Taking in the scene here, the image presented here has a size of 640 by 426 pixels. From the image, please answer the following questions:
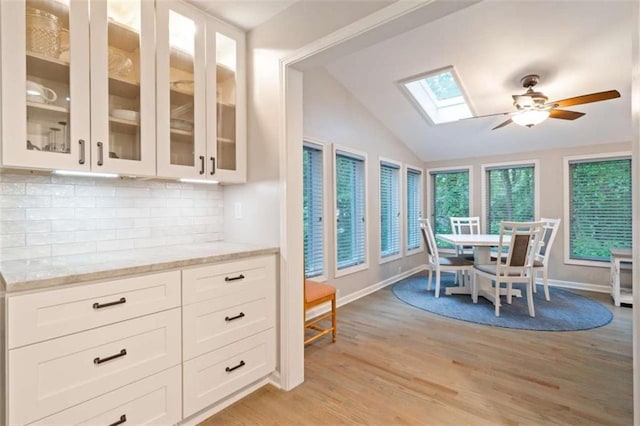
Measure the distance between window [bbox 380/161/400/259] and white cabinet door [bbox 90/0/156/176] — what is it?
361 centimetres

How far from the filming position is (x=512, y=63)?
3305 millimetres

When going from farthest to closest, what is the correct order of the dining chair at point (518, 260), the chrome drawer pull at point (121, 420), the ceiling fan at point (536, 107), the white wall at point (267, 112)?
the dining chair at point (518, 260) → the ceiling fan at point (536, 107) → the white wall at point (267, 112) → the chrome drawer pull at point (121, 420)

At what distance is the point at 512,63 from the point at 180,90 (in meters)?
3.31

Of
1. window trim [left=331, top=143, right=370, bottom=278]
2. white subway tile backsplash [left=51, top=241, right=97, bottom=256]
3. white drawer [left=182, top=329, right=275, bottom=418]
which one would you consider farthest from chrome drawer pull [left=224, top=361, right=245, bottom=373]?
window trim [left=331, top=143, right=370, bottom=278]

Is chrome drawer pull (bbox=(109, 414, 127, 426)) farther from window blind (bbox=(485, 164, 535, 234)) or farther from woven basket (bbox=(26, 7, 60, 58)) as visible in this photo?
window blind (bbox=(485, 164, 535, 234))

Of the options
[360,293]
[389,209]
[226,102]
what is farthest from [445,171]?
[226,102]

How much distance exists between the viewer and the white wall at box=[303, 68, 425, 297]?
3.59 m

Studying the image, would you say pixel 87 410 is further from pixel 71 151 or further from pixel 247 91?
pixel 247 91

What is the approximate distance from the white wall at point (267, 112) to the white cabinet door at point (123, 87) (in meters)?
0.66

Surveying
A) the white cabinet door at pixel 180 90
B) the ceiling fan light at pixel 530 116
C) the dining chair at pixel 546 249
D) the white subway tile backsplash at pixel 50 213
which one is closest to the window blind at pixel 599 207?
the dining chair at pixel 546 249

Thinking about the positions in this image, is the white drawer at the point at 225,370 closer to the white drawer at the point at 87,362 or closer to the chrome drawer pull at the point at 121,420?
the white drawer at the point at 87,362

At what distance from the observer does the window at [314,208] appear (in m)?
3.62

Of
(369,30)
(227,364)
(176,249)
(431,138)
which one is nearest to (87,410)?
(227,364)

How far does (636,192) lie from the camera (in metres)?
1.09
